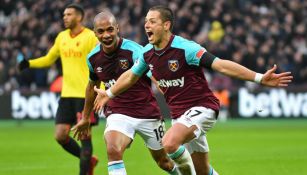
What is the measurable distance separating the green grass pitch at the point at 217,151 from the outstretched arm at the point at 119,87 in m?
3.52

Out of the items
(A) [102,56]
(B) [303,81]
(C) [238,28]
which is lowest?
(B) [303,81]

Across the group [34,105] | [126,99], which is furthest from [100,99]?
[34,105]

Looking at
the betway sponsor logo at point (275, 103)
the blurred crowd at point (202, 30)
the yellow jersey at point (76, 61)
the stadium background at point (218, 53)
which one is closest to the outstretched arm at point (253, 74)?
the yellow jersey at point (76, 61)

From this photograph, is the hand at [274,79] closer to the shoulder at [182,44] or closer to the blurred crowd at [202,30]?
the shoulder at [182,44]

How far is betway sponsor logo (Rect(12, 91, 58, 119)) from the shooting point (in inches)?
1000

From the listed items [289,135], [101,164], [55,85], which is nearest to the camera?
[101,164]

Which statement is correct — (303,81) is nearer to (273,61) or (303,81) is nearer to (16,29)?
(273,61)

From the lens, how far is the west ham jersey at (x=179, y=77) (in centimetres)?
892

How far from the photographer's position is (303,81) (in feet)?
93.8

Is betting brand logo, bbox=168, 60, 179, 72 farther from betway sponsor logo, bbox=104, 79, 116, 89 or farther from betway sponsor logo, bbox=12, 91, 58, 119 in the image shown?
betway sponsor logo, bbox=12, 91, 58, 119

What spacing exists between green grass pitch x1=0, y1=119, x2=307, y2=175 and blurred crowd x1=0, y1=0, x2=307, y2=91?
2911 millimetres

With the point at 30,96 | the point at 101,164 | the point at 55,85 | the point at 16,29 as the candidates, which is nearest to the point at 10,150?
the point at 101,164

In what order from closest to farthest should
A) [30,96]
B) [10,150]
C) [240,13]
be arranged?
[10,150]
[30,96]
[240,13]

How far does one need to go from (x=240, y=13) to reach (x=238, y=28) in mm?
2085
